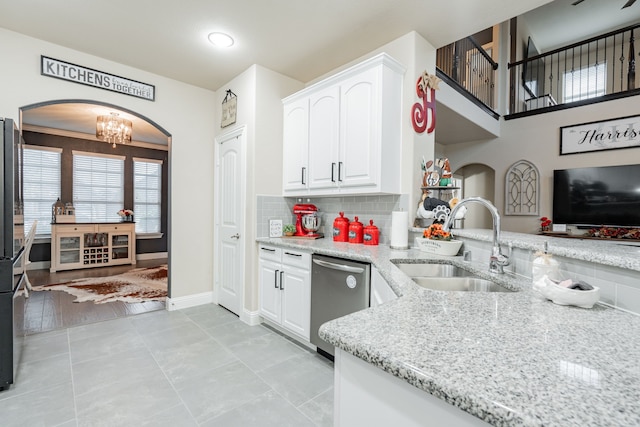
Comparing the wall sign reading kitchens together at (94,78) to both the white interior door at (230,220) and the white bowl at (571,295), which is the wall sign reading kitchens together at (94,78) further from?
the white bowl at (571,295)

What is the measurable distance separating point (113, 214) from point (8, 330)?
5213 mm

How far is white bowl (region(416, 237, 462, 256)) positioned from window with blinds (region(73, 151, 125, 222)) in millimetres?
6804

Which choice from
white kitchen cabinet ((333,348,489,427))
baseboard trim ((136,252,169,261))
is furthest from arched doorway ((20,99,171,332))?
white kitchen cabinet ((333,348,489,427))

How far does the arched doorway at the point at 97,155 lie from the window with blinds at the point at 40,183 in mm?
59

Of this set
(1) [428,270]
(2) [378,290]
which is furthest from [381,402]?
(1) [428,270]

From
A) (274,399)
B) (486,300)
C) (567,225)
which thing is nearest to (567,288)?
(486,300)

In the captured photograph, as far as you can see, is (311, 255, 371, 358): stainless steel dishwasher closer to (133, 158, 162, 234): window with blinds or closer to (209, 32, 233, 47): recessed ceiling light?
(209, 32, 233, 47): recessed ceiling light

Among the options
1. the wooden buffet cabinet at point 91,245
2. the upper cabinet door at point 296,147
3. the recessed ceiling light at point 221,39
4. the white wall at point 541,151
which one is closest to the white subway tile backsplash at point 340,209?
the upper cabinet door at point 296,147

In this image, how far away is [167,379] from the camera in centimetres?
214

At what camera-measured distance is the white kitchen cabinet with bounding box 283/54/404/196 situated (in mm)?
2486

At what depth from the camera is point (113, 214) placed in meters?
6.50

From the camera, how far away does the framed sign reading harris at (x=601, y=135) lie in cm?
429

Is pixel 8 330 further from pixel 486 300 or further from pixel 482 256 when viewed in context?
pixel 482 256

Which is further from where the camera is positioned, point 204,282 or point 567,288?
point 204,282
